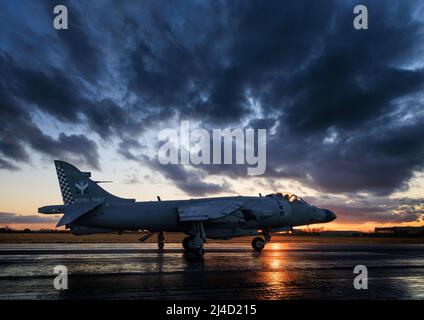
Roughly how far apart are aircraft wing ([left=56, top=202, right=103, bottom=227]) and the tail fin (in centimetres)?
57

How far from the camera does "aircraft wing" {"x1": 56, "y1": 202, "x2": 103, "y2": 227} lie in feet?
Result: 74.4

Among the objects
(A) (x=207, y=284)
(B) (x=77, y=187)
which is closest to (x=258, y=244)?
(B) (x=77, y=187)

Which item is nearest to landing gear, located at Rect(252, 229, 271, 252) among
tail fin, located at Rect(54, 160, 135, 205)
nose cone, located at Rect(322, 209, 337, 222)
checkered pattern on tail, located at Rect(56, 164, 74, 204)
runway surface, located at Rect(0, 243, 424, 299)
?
nose cone, located at Rect(322, 209, 337, 222)

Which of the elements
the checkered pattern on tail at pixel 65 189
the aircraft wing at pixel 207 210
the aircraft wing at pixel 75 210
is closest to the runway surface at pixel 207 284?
the aircraft wing at pixel 75 210

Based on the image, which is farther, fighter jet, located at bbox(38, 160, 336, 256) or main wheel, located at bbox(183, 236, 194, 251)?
main wheel, located at bbox(183, 236, 194, 251)

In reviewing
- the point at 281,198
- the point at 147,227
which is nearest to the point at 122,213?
the point at 147,227

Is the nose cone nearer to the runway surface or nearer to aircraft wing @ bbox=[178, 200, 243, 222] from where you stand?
aircraft wing @ bbox=[178, 200, 243, 222]

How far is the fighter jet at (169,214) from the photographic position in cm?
2456

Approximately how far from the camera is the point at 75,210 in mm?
24094

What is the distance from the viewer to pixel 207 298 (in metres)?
9.55

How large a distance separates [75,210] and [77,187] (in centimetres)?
183

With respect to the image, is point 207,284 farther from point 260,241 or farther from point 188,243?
point 260,241
